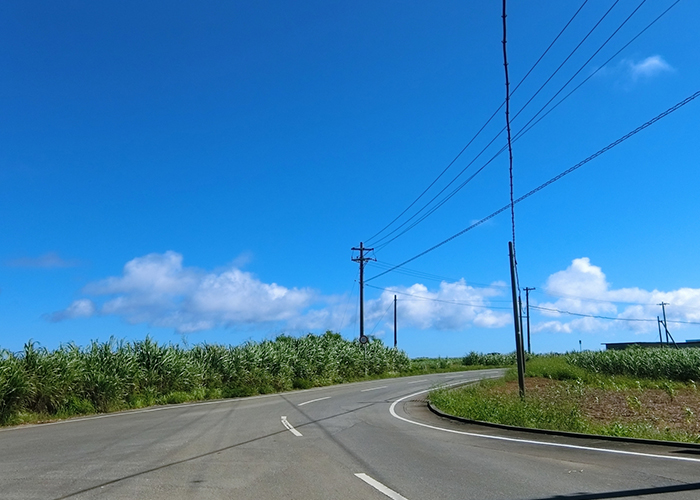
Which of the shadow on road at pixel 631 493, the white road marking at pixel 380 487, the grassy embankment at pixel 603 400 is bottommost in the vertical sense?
the white road marking at pixel 380 487

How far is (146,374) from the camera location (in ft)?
84.9

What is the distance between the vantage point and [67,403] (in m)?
20.8

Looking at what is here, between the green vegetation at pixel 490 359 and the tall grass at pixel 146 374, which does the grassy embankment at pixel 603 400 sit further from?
the green vegetation at pixel 490 359

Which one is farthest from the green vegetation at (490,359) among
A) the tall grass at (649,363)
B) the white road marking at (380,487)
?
the white road marking at (380,487)

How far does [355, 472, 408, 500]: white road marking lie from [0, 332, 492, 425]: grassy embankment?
49.1 feet

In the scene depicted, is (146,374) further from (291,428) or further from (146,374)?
(291,428)

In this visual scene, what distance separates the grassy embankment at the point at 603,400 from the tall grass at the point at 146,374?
12.5m

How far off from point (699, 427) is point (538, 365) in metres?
28.7

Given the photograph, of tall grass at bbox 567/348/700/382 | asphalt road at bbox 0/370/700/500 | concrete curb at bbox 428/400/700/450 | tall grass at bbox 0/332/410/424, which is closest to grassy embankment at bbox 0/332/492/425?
tall grass at bbox 0/332/410/424

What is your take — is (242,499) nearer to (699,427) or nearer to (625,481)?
(625,481)

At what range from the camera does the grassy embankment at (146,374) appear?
19328 mm

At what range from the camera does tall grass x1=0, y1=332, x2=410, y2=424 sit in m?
19.5

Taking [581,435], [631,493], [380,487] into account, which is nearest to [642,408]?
[581,435]

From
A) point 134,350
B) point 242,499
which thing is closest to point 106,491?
point 242,499
